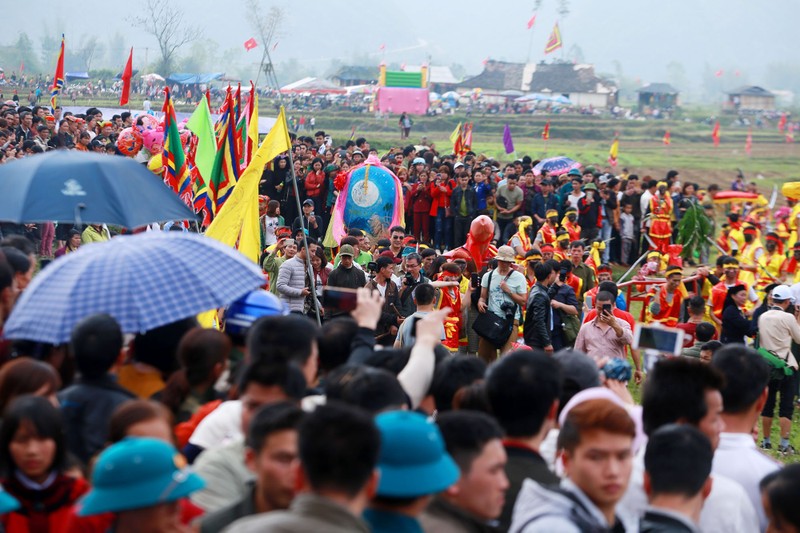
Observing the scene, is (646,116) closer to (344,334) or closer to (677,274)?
(677,274)

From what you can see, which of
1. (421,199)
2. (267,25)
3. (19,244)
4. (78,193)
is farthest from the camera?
(267,25)

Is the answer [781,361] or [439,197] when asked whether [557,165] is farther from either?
[781,361]

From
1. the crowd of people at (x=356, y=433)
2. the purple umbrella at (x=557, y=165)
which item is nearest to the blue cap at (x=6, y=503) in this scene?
the crowd of people at (x=356, y=433)

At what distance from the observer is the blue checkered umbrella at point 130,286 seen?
4590 millimetres

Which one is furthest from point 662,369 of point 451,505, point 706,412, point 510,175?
point 510,175

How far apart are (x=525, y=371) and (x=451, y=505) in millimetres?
783

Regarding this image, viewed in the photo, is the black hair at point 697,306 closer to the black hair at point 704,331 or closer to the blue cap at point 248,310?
the black hair at point 704,331

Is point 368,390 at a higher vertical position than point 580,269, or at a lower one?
higher

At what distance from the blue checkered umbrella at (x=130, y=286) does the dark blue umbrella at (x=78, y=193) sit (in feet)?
2.95

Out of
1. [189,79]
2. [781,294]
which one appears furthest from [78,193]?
[189,79]

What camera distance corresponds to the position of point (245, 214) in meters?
8.10

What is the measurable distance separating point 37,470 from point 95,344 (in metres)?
0.77

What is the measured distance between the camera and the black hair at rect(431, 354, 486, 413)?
4594mm

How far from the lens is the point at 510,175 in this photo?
58.2ft
